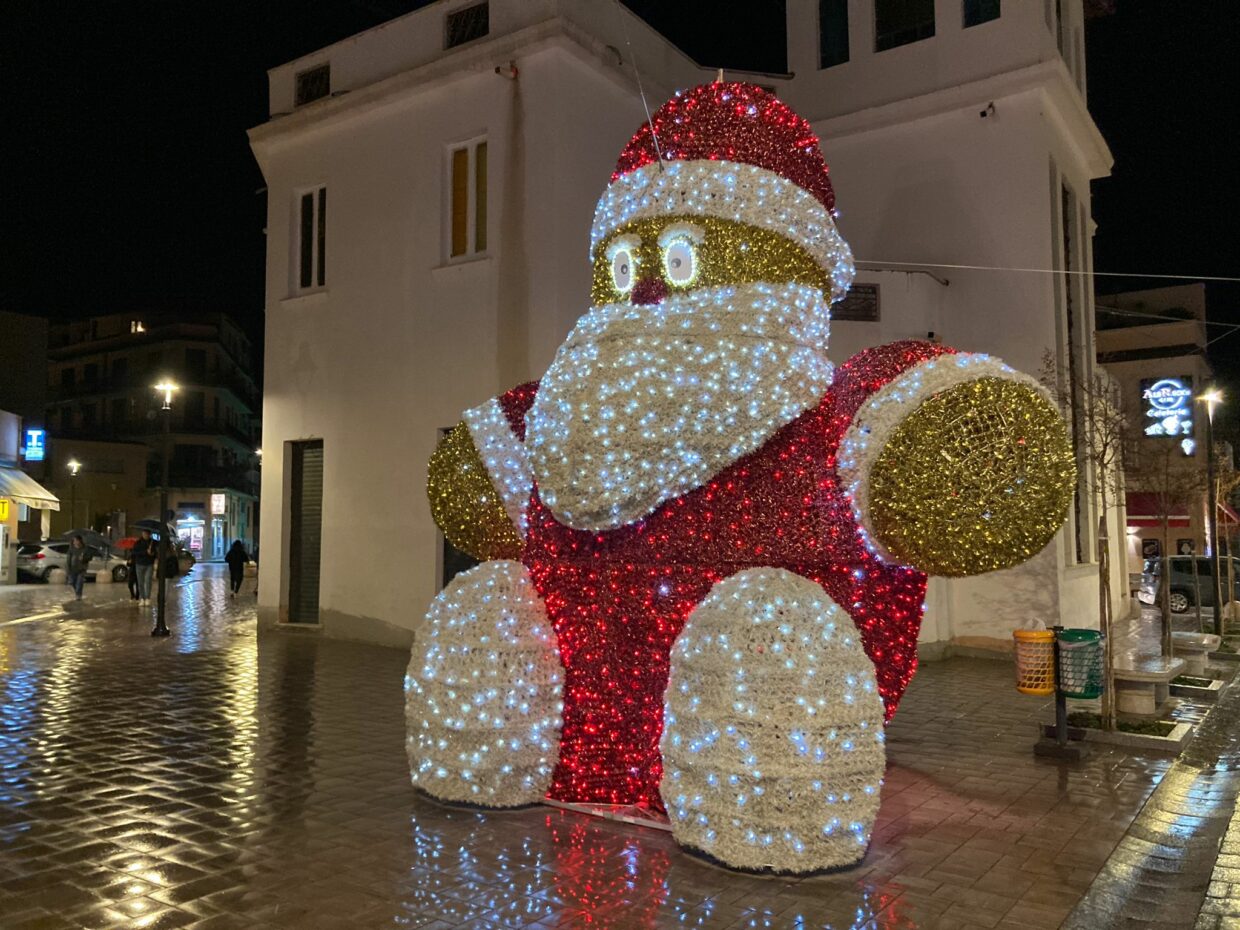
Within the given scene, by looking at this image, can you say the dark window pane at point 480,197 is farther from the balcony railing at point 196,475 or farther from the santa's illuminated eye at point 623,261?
the balcony railing at point 196,475

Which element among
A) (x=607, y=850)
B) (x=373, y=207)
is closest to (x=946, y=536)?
(x=607, y=850)

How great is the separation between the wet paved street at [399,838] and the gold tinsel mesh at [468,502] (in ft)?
4.80

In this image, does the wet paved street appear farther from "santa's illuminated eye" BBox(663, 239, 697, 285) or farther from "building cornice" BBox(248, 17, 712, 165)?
"building cornice" BBox(248, 17, 712, 165)

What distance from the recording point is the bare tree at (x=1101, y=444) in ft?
23.9

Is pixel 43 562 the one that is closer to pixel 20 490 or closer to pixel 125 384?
pixel 20 490

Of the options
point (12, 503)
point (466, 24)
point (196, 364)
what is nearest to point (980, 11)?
point (466, 24)

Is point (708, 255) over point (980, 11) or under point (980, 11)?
under

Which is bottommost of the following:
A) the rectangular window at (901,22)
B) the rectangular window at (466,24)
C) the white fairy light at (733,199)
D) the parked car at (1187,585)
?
the parked car at (1187,585)

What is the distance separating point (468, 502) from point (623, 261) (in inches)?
63.8

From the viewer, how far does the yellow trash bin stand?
6.46 m

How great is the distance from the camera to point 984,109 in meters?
12.2

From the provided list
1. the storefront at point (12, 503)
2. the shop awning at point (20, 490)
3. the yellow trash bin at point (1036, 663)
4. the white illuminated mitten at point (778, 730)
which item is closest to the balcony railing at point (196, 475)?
the storefront at point (12, 503)

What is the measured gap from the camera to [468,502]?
211 inches

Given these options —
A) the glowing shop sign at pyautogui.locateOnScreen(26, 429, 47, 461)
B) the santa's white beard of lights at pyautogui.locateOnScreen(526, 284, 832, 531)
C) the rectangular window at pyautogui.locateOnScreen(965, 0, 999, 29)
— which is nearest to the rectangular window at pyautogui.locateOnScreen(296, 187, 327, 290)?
the rectangular window at pyautogui.locateOnScreen(965, 0, 999, 29)
